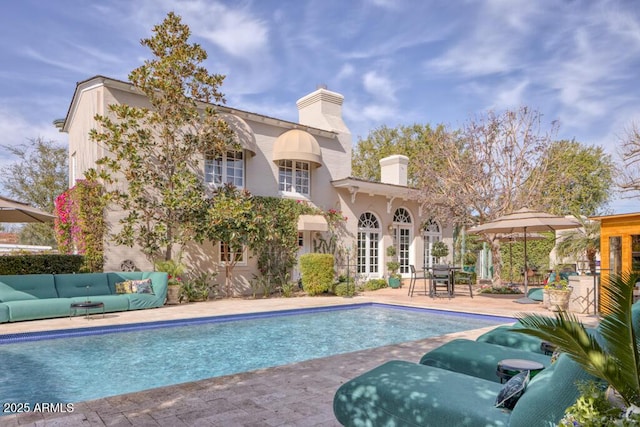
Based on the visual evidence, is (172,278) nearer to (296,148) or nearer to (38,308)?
(38,308)

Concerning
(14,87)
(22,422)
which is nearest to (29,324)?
(22,422)

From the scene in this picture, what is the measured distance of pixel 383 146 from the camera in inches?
1539

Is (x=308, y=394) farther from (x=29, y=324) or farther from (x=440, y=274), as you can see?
(x=440, y=274)

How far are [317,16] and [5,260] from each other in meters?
12.1

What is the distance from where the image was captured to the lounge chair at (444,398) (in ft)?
7.88

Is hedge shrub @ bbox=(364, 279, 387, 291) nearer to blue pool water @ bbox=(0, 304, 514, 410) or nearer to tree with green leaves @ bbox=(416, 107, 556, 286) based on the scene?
tree with green leaves @ bbox=(416, 107, 556, 286)

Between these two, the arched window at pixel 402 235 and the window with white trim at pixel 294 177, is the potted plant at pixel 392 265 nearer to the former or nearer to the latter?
the arched window at pixel 402 235

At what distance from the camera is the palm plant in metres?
16.0

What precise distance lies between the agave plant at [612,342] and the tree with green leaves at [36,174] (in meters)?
34.6

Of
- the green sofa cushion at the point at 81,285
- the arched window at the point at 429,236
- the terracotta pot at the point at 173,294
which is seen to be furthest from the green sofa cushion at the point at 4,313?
the arched window at the point at 429,236

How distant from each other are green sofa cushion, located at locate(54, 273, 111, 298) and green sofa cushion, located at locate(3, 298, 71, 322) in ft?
2.34

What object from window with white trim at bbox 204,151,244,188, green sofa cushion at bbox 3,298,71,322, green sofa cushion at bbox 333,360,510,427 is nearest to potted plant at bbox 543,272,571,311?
green sofa cushion at bbox 333,360,510,427

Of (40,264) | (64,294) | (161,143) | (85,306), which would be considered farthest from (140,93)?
(85,306)

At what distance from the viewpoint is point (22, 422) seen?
4059mm
